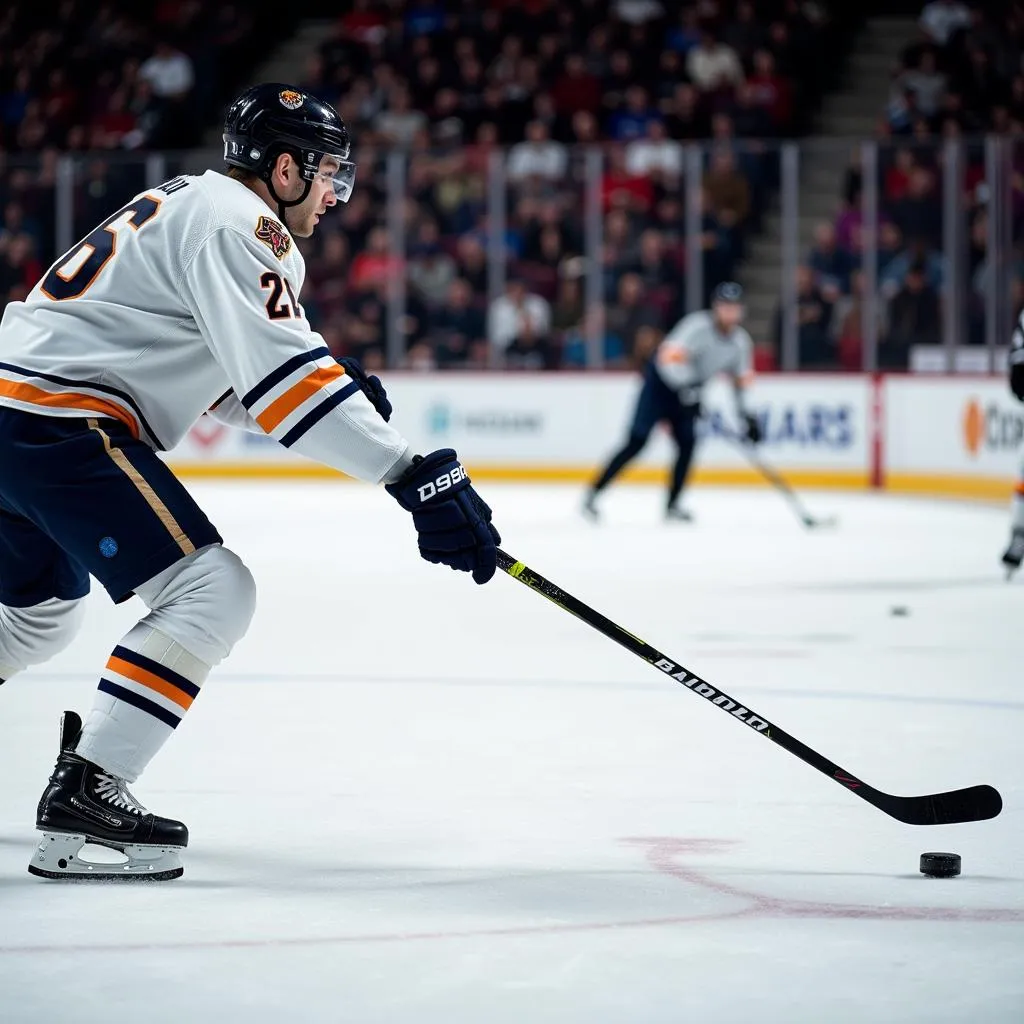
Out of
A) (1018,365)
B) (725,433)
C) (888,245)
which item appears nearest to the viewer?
(1018,365)

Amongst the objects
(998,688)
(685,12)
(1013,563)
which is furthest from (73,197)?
(998,688)

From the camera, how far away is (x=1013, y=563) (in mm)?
8062

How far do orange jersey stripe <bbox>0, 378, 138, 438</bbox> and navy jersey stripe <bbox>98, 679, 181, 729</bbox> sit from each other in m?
0.42

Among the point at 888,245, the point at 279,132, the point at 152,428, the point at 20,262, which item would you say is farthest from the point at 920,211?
the point at 152,428

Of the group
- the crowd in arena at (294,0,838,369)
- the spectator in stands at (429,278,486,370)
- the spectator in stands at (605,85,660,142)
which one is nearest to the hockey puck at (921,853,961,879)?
the crowd in arena at (294,0,838,369)

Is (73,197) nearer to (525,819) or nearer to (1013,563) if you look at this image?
(1013,563)

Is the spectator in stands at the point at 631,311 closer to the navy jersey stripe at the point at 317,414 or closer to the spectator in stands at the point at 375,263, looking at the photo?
the spectator in stands at the point at 375,263

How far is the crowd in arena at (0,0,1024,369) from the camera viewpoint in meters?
12.9

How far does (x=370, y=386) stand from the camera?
10.5 feet

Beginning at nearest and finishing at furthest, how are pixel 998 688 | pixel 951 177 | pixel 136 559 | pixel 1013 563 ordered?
1. pixel 136 559
2. pixel 998 688
3. pixel 1013 563
4. pixel 951 177

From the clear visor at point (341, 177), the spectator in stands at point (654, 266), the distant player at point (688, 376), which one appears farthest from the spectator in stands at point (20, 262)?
the clear visor at point (341, 177)

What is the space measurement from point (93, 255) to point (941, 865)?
1617mm

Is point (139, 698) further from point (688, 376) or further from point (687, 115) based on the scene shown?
point (687, 115)

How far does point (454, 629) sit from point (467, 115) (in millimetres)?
9506
